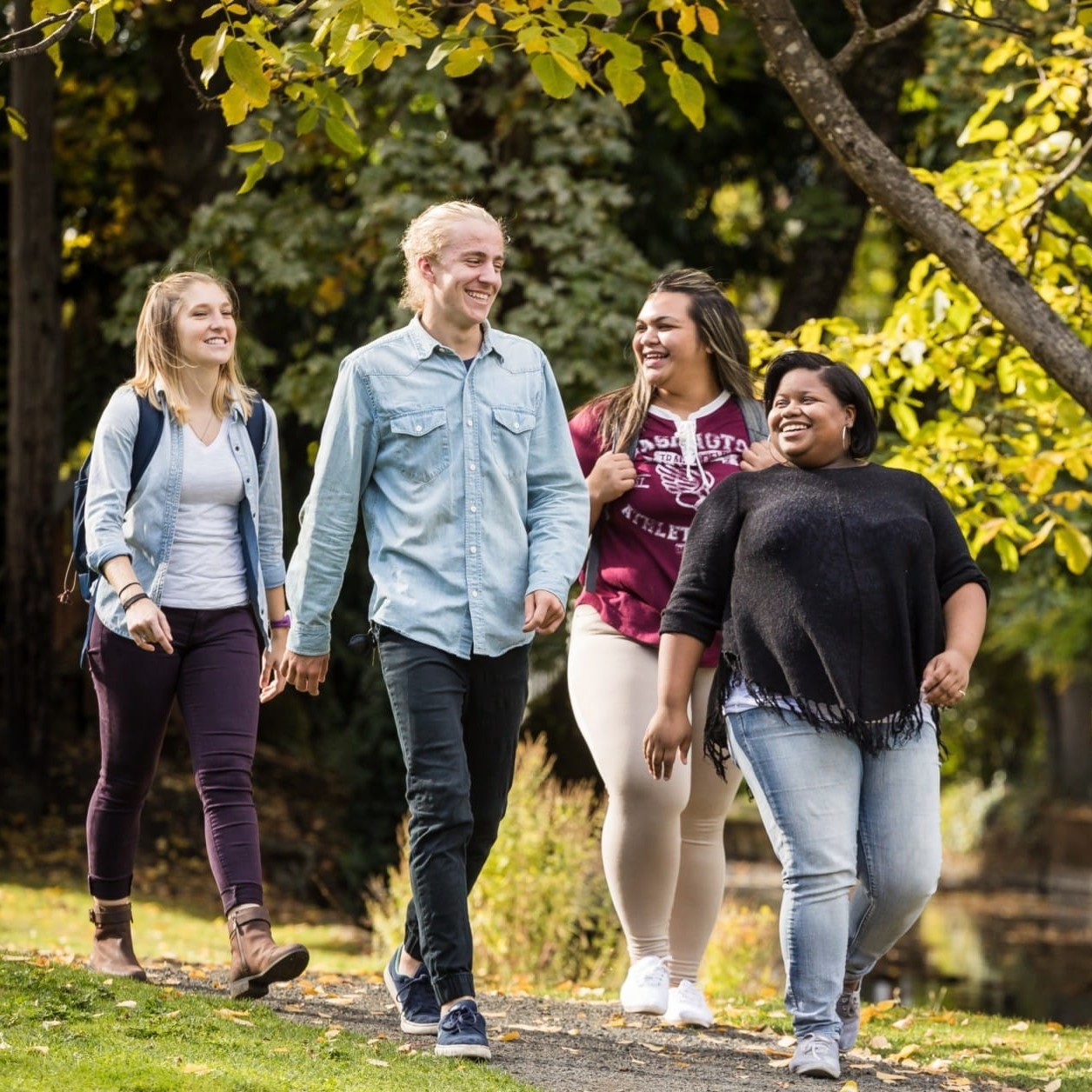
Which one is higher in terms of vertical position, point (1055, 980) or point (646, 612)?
point (646, 612)

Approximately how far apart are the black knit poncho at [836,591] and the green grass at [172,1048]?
4.04 feet

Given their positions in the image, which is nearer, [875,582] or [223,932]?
[875,582]

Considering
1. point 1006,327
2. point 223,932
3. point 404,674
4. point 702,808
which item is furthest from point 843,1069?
point 223,932

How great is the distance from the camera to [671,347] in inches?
207

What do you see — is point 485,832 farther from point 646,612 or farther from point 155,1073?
point 155,1073

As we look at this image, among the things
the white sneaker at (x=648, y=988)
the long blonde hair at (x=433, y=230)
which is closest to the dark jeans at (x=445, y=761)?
the white sneaker at (x=648, y=988)

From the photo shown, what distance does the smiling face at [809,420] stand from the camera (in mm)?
4566

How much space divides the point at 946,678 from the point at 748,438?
4.25 ft

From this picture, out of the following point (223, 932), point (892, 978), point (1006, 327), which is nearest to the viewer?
point (1006, 327)

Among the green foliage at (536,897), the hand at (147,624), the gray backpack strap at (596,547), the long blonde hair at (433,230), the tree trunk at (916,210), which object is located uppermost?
the tree trunk at (916,210)

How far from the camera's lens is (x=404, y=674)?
4.45 meters

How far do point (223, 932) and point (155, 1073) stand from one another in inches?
328

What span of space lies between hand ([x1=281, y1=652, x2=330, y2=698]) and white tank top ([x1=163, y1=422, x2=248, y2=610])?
421 mm

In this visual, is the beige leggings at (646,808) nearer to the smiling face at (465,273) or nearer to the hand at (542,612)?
the hand at (542,612)
